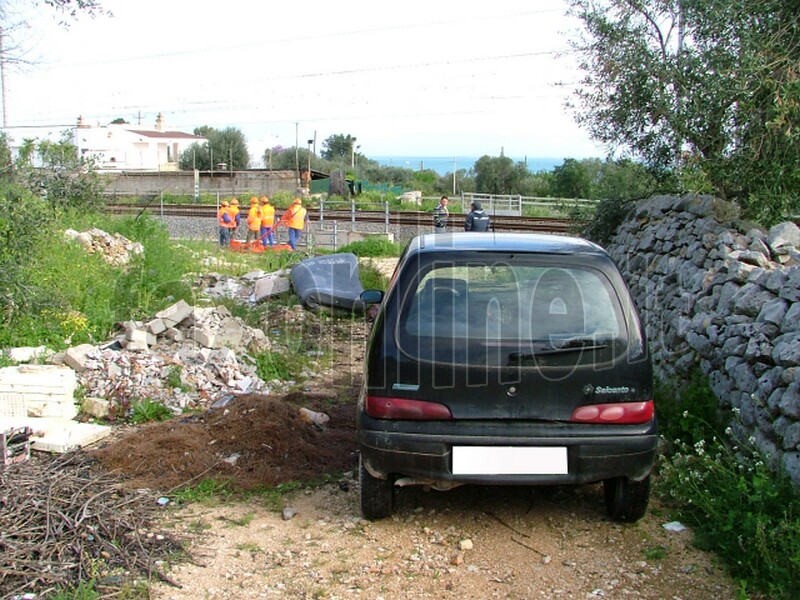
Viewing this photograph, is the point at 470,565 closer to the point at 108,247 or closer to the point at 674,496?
the point at 674,496

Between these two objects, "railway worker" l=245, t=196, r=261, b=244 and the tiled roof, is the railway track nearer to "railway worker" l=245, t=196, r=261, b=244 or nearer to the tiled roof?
"railway worker" l=245, t=196, r=261, b=244

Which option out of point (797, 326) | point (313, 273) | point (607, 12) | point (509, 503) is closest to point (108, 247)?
point (313, 273)

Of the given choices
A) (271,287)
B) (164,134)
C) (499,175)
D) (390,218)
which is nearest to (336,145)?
(164,134)

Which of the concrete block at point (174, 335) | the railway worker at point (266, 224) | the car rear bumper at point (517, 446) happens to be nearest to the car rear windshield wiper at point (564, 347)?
the car rear bumper at point (517, 446)

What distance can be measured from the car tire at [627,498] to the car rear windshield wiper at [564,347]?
0.81 meters

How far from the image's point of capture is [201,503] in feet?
16.1

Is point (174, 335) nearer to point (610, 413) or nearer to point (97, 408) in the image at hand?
point (97, 408)

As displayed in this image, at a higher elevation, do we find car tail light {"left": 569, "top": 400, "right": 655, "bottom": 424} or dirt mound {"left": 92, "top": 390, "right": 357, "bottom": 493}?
car tail light {"left": 569, "top": 400, "right": 655, "bottom": 424}

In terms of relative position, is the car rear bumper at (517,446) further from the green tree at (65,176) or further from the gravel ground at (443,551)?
the green tree at (65,176)

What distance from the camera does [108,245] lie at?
1423 centimetres

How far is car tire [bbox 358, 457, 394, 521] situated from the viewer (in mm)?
4531

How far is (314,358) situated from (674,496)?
199 inches

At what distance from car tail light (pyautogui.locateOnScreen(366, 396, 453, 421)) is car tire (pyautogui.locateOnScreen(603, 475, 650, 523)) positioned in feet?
3.65

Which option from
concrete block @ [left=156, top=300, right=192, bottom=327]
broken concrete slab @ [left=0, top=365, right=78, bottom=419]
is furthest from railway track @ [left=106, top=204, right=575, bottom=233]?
broken concrete slab @ [left=0, top=365, right=78, bottom=419]
